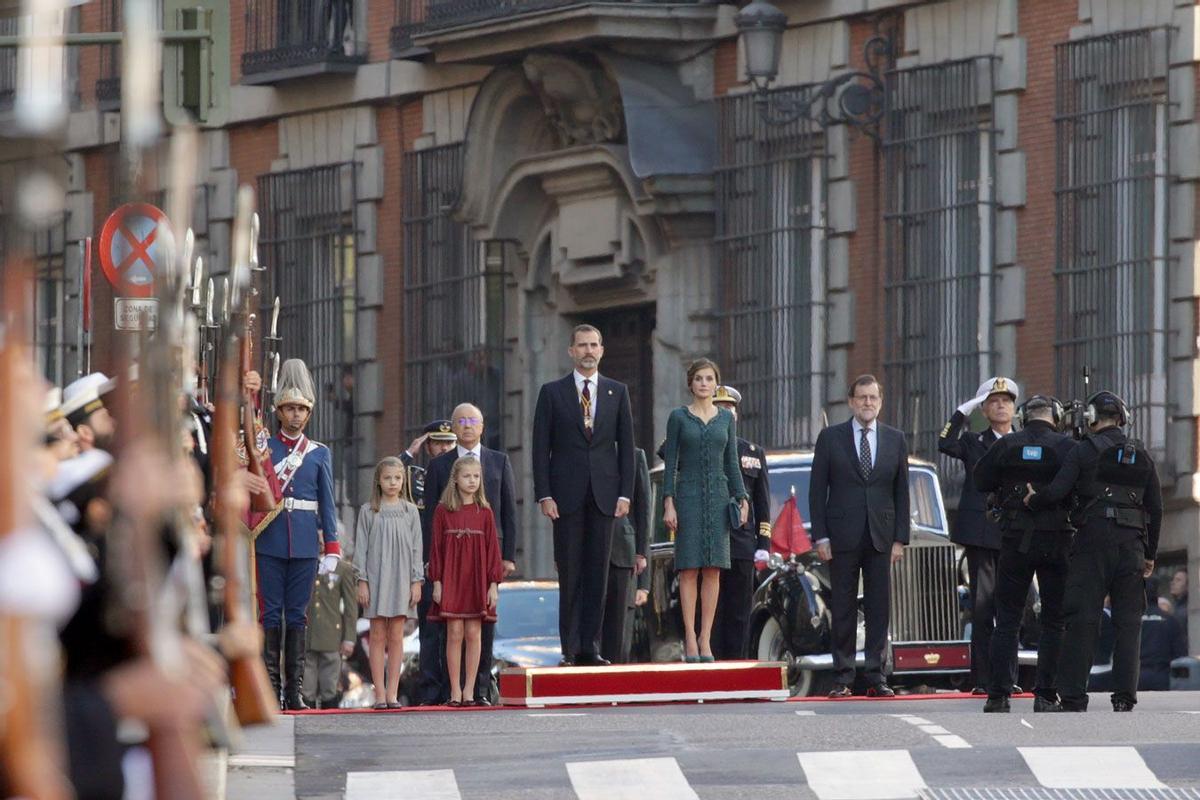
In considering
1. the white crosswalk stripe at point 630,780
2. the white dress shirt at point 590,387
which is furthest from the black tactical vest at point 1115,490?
the white crosswalk stripe at point 630,780

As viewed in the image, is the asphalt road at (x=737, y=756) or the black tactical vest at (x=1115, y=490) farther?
the black tactical vest at (x=1115, y=490)

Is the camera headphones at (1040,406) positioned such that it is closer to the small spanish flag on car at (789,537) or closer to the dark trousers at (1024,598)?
the dark trousers at (1024,598)

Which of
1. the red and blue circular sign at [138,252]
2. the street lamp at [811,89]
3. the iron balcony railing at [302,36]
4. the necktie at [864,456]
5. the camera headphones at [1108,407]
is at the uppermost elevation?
the iron balcony railing at [302,36]

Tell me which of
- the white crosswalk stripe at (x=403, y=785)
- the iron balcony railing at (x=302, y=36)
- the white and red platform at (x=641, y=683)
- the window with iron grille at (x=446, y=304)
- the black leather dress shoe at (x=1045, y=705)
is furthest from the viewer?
the iron balcony railing at (x=302, y=36)

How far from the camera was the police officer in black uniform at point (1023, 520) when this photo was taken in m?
18.2

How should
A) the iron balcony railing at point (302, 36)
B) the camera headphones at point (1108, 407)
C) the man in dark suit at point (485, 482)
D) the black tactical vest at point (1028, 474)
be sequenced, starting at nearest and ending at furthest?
the camera headphones at point (1108, 407)
the black tactical vest at point (1028, 474)
the man in dark suit at point (485, 482)
the iron balcony railing at point (302, 36)

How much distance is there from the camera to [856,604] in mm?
19750

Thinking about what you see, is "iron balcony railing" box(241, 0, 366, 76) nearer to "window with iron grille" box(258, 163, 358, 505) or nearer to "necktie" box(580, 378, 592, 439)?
"window with iron grille" box(258, 163, 358, 505)

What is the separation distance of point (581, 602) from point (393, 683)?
1.15m

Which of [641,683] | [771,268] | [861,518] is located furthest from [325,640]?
[771,268]

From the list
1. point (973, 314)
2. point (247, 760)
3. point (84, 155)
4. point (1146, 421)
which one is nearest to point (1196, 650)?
point (1146, 421)

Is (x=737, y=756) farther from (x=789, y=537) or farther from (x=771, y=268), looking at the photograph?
(x=771, y=268)

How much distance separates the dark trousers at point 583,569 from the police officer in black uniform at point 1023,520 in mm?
2340

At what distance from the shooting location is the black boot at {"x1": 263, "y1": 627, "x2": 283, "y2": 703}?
18656 mm
